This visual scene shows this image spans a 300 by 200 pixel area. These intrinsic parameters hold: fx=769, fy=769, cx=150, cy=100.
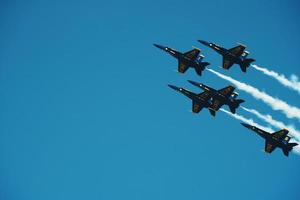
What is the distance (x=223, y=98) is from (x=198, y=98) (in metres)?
6.45

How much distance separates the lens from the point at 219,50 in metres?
178

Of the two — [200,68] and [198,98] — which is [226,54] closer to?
[200,68]

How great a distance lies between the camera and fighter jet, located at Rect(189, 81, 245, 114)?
175 meters

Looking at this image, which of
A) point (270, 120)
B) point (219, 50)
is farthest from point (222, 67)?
point (270, 120)

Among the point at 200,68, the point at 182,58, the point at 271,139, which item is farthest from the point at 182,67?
the point at 271,139

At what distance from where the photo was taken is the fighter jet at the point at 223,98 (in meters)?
175

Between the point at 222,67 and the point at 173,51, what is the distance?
12050mm

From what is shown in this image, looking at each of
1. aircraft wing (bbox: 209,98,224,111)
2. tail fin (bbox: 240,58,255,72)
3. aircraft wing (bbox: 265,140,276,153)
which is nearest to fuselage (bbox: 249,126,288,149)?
aircraft wing (bbox: 265,140,276,153)

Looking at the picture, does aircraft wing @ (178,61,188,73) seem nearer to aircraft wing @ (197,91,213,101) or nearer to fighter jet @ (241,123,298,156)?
aircraft wing @ (197,91,213,101)

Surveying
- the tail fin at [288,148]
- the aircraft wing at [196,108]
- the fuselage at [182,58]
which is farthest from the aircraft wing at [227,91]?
the tail fin at [288,148]

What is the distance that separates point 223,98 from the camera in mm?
175750

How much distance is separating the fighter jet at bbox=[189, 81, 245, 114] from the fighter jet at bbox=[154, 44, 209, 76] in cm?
441

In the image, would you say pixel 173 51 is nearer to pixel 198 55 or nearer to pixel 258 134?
pixel 198 55

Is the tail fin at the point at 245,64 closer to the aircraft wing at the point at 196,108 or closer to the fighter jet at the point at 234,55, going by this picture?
the fighter jet at the point at 234,55
